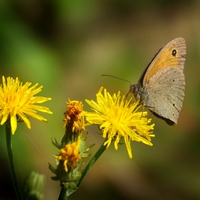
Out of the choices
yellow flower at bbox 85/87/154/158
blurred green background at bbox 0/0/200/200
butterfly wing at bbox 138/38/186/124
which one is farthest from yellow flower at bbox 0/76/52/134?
blurred green background at bbox 0/0/200/200

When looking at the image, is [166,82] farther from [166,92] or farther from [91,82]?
[91,82]

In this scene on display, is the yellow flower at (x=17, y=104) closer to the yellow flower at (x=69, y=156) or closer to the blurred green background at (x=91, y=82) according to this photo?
the yellow flower at (x=69, y=156)

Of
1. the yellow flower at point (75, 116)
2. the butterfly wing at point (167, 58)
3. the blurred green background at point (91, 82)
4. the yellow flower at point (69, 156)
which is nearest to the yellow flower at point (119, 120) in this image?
the yellow flower at point (75, 116)

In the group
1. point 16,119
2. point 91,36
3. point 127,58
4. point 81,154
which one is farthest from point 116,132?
point 91,36

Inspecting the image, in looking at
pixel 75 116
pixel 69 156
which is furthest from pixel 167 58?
pixel 69 156

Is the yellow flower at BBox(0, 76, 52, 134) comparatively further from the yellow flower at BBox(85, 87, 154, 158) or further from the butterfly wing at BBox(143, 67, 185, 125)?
the butterfly wing at BBox(143, 67, 185, 125)
